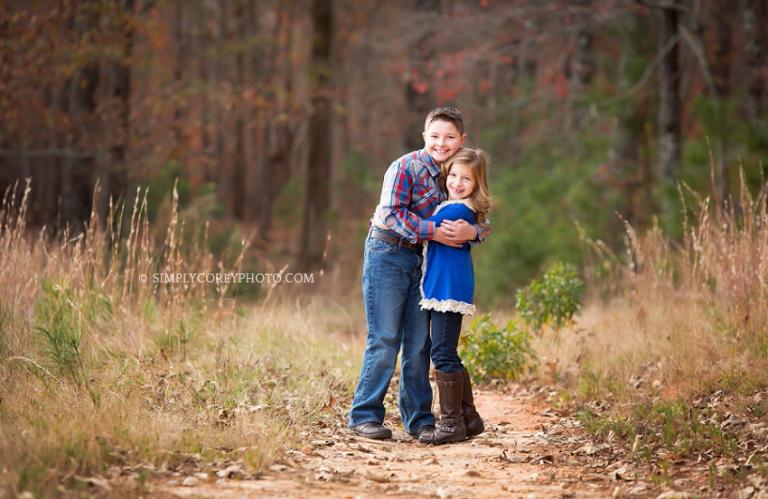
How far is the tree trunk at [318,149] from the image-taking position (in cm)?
1620

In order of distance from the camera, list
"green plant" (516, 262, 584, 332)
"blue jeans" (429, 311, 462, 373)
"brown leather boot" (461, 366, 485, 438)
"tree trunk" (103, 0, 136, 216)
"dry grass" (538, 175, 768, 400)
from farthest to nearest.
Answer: "tree trunk" (103, 0, 136, 216), "green plant" (516, 262, 584, 332), "dry grass" (538, 175, 768, 400), "brown leather boot" (461, 366, 485, 438), "blue jeans" (429, 311, 462, 373)

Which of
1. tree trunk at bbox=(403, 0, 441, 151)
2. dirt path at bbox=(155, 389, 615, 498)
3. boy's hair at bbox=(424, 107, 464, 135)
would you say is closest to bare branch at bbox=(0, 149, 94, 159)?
tree trunk at bbox=(403, 0, 441, 151)

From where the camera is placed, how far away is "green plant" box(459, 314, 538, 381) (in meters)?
7.63

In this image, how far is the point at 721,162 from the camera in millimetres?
9766

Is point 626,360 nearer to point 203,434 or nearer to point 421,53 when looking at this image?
point 203,434

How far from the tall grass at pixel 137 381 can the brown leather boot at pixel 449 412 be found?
29.1 inches

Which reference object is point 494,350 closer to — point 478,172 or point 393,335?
point 393,335

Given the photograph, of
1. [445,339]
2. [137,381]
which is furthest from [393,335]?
[137,381]

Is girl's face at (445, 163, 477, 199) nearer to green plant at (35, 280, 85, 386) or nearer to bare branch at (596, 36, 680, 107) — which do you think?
green plant at (35, 280, 85, 386)

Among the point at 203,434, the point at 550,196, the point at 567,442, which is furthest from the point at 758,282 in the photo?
the point at 550,196

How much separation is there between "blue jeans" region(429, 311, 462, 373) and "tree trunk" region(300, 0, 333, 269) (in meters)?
10.8

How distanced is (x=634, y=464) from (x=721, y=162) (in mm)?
5663

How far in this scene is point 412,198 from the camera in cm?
546

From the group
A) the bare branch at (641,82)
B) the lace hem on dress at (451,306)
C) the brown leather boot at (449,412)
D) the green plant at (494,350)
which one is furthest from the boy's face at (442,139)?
the bare branch at (641,82)
